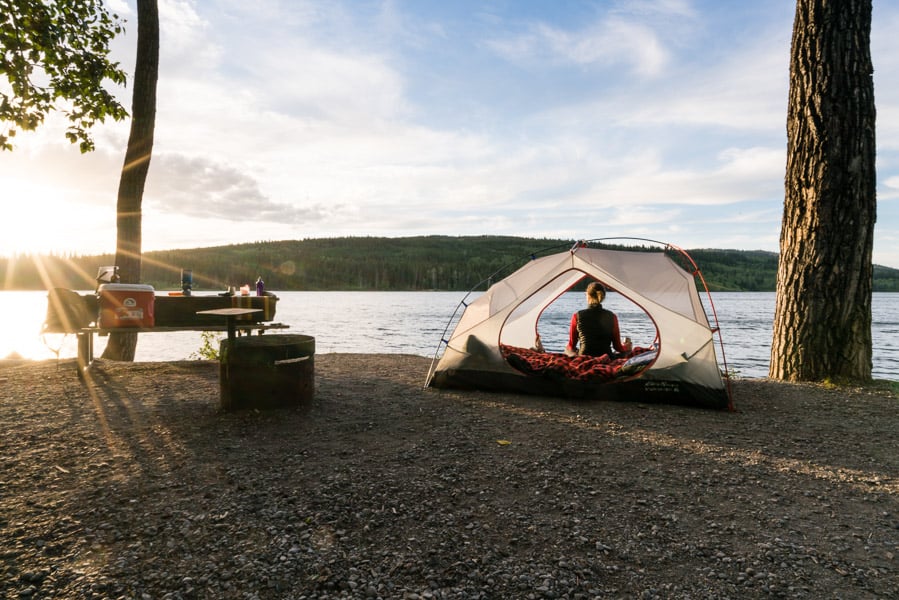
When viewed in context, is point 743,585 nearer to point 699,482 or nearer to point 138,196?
point 699,482

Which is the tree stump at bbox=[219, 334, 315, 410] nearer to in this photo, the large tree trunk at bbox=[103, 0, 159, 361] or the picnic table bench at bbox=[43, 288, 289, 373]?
the picnic table bench at bbox=[43, 288, 289, 373]

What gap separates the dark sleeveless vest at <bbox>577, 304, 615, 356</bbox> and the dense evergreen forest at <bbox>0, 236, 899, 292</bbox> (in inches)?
3222

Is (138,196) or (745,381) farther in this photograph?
(138,196)

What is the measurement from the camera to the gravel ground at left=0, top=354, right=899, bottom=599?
2.73 m

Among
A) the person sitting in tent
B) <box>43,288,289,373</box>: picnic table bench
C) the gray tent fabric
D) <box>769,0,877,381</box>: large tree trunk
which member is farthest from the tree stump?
<box>769,0,877,381</box>: large tree trunk

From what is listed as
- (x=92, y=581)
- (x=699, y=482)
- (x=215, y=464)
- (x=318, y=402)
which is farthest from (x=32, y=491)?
(x=699, y=482)

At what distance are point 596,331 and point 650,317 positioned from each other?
1.31 meters

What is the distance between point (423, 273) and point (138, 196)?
9493 cm

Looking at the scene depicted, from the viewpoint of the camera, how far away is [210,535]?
308 centimetres

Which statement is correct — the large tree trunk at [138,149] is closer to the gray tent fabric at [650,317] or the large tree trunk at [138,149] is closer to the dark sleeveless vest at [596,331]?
the gray tent fabric at [650,317]

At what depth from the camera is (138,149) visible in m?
9.23

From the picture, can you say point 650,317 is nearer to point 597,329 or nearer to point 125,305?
point 597,329

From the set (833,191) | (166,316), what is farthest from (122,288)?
(833,191)

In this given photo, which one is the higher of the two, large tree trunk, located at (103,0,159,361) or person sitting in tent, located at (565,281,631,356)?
large tree trunk, located at (103,0,159,361)
